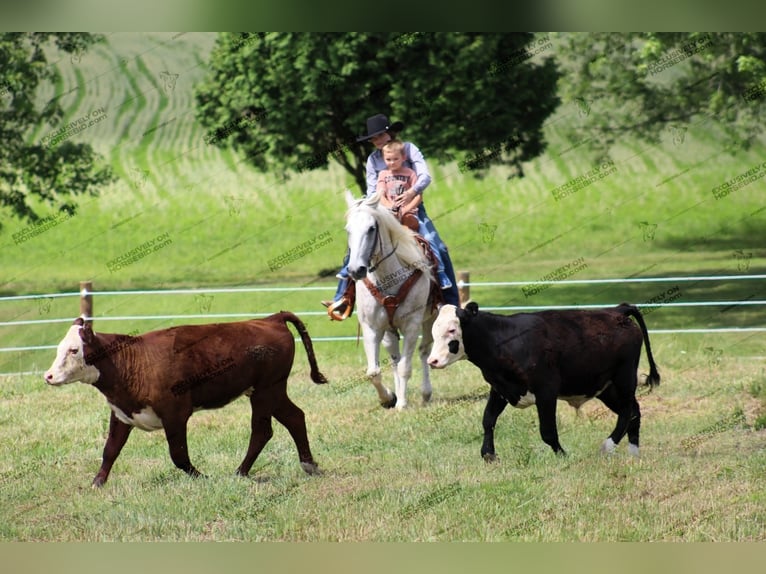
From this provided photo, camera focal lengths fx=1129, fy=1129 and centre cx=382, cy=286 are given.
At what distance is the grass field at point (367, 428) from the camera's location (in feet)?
21.2

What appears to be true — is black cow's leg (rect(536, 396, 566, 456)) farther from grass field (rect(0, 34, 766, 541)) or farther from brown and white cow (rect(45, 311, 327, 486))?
brown and white cow (rect(45, 311, 327, 486))

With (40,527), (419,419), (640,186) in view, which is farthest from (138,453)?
(640,186)

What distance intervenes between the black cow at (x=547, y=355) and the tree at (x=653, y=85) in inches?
451

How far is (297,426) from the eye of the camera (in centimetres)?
709

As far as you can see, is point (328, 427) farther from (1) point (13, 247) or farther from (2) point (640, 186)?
(2) point (640, 186)

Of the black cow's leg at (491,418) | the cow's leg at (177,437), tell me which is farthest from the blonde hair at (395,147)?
the cow's leg at (177,437)

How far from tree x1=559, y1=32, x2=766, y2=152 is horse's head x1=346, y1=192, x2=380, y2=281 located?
10872 mm

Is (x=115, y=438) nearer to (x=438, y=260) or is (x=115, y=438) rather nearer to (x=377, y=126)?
(x=438, y=260)

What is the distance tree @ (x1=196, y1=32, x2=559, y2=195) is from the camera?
53.1 feet

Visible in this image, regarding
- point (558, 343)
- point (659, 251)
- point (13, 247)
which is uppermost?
point (558, 343)

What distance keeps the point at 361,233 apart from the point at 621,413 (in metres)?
2.14

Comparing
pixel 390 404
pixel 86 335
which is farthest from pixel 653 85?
pixel 86 335

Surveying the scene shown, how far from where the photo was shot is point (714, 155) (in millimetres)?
28422

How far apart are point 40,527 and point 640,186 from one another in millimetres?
23067
